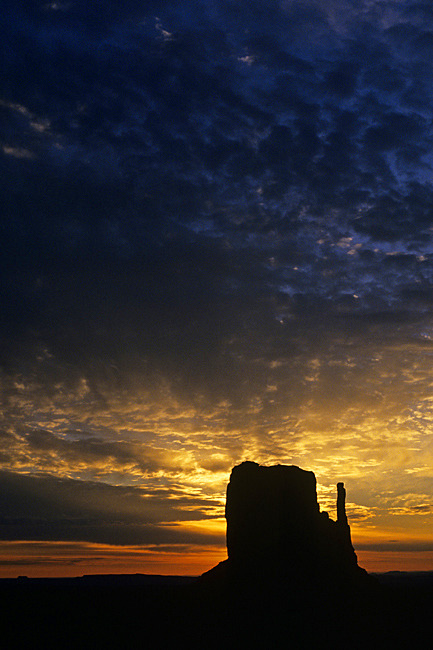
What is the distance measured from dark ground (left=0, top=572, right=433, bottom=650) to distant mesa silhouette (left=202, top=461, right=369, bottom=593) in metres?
2.88

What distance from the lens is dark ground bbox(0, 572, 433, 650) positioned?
61469 millimetres

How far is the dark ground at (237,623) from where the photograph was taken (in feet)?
202

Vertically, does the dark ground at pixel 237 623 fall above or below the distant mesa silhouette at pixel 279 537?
below

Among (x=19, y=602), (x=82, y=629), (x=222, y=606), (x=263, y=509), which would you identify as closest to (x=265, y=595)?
(x=222, y=606)

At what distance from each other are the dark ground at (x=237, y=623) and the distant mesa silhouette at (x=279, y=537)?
2884mm

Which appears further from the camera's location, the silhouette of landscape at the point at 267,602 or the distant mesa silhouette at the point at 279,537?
the distant mesa silhouette at the point at 279,537

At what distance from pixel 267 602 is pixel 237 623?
13.1 m

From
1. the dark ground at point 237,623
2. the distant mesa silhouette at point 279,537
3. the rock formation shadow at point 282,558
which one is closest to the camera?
the dark ground at point 237,623

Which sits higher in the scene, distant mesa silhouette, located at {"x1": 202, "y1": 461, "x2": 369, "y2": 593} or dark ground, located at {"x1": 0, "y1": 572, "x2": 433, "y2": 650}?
distant mesa silhouette, located at {"x1": 202, "y1": 461, "x2": 369, "y2": 593}

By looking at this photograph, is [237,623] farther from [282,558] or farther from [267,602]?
[282,558]

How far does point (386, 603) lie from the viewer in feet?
305

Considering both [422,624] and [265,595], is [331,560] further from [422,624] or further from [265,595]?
[422,624]

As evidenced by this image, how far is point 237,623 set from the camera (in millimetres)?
72875

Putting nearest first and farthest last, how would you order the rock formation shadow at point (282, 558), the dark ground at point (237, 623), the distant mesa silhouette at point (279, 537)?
the dark ground at point (237, 623) → the rock formation shadow at point (282, 558) → the distant mesa silhouette at point (279, 537)
